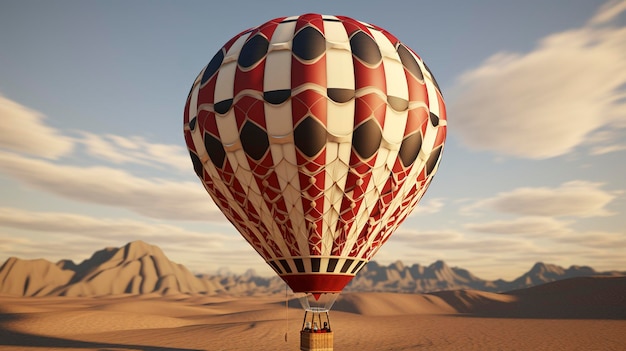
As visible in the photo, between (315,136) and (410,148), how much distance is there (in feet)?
12.6

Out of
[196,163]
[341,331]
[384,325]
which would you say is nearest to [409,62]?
[196,163]

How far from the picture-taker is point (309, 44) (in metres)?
18.4

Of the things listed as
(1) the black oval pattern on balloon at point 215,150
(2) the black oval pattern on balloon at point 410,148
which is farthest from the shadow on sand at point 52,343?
(2) the black oval pattern on balloon at point 410,148

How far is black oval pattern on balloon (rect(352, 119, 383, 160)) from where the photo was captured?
17969 mm

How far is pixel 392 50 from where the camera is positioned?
1962 cm

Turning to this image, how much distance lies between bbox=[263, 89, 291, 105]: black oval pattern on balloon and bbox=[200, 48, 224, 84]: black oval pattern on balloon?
310cm

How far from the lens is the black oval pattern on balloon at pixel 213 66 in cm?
1995

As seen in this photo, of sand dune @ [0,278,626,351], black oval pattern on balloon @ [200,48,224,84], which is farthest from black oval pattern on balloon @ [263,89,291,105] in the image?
sand dune @ [0,278,626,351]

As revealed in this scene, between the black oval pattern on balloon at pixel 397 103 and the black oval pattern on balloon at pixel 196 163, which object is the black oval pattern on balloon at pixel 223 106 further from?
the black oval pattern on balloon at pixel 397 103

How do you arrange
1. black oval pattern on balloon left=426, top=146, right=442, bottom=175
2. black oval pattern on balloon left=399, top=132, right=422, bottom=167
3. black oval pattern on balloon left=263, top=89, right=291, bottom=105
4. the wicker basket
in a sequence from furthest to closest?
black oval pattern on balloon left=426, top=146, right=442, bottom=175 → the wicker basket → black oval pattern on balloon left=399, top=132, right=422, bottom=167 → black oval pattern on balloon left=263, top=89, right=291, bottom=105

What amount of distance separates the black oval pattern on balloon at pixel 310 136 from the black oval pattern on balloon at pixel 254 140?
3.63ft

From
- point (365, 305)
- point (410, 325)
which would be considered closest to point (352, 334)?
point (410, 325)

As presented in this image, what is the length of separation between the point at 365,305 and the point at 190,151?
5841 centimetres

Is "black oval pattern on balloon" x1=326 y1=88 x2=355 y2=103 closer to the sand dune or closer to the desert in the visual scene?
the desert
